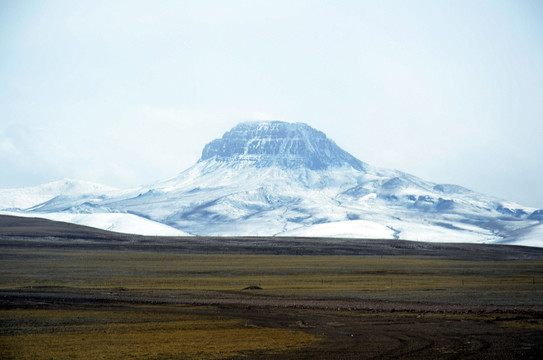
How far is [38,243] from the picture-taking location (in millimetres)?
111938

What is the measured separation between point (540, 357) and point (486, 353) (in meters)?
1.98

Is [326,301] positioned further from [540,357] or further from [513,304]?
[540,357]

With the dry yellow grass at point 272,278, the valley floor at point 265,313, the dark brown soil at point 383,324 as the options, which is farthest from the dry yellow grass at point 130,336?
the dry yellow grass at point 272,278

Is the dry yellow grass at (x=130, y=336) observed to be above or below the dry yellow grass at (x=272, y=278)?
below

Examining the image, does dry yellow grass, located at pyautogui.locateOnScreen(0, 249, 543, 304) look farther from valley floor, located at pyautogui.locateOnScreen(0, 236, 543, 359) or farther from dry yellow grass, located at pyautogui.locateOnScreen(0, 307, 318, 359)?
dry yellow grass, located at pyautogui.locateOnScreen(0, 307, 318, 359)

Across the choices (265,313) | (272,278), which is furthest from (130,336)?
(272,278)

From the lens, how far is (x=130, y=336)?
30328mm

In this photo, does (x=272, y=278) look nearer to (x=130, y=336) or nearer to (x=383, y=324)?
(x=383, y=324)

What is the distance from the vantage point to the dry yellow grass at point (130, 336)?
86.8ft

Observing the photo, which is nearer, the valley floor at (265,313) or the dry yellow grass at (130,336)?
the dry yellow grass at (130,336)

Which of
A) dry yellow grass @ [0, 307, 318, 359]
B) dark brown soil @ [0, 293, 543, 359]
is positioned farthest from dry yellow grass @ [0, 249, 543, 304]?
dry yellow grass @ [0, 307, 318, 359]

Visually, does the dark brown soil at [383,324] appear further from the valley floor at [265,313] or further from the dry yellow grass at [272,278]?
the dry yellow grass at [272,278]

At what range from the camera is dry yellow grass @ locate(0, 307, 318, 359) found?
26.5 meters

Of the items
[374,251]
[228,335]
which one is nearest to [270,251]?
[374,251]
